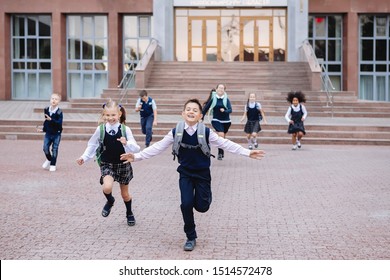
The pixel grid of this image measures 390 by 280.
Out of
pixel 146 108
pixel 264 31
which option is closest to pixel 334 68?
pixel 264 31

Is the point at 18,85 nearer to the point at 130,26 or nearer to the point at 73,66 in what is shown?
the point at 73,66

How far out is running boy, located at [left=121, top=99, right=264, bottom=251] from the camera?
6.46 metres

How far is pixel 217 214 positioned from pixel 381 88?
30917 millimetres

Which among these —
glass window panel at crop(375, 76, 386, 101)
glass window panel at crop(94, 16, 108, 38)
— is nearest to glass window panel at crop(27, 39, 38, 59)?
glass window panel at crop(94, 16, 108, 38)

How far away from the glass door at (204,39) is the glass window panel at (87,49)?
5827 millimetres

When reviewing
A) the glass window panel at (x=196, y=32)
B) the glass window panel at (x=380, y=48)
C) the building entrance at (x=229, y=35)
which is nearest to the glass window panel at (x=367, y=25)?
the glass window panel at (x=380, y=48)

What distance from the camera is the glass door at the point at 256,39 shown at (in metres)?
36.8

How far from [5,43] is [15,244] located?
32.2 meters

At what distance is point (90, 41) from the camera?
37.6 m

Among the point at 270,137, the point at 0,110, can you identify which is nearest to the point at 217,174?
the point at 270,137

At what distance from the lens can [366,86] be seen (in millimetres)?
37188

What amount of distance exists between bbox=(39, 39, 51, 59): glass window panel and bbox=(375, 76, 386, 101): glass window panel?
19255mm

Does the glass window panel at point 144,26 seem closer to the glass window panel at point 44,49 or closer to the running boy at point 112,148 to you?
the glass window panel at point 44,49
